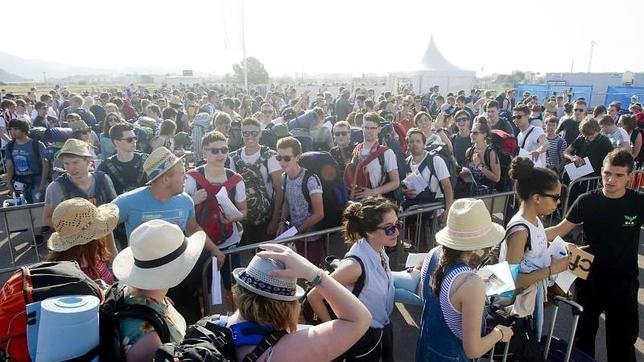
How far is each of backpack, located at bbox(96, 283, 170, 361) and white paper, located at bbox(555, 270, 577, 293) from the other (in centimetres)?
268

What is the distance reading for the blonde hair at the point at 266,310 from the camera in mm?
1666

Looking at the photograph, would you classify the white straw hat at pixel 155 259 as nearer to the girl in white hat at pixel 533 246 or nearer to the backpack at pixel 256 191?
the girl in white hat at pixel 533 246

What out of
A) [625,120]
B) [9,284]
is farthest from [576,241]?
[9,284]

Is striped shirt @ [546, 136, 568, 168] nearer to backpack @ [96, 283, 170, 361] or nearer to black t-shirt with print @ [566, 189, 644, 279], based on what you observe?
black t-shirt with print @ [566, 189, 644, 279]

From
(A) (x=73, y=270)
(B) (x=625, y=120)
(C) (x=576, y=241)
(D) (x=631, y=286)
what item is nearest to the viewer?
(A) (x=73, y=270)

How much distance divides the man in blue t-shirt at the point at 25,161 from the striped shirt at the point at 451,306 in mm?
6617

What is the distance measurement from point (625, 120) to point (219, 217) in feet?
25.4

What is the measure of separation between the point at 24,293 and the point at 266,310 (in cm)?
94

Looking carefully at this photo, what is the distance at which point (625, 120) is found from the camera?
25.0 ft

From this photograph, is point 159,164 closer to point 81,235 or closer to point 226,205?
point 226,205

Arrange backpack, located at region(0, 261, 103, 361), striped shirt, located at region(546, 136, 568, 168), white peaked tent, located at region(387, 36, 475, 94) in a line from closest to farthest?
backpack, located at region(0, 261, 103, 361)
striped shirt, located at region(546, 136, 568, 168)
white peaked tent, located at region(387, 36, 475, 94)

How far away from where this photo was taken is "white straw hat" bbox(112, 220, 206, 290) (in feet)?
6.21

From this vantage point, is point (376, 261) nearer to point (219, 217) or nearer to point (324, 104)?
point (219, 217)

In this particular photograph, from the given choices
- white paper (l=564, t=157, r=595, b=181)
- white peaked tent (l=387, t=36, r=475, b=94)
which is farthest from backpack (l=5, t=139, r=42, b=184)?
white peaked tent (l=387, t=36, r=475, b=94)
